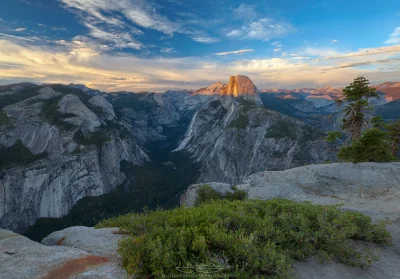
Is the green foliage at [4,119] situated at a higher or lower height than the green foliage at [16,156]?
higher

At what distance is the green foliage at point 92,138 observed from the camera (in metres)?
178

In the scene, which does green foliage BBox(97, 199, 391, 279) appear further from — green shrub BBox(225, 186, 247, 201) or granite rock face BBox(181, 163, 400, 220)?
green shrub BBox(225, 186, 247, 201)

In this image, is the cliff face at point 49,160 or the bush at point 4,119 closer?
the cliff face at point 49,160

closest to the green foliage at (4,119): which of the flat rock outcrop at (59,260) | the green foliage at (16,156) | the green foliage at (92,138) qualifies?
the green foliage at (16,156)

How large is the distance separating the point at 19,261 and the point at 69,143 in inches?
7332

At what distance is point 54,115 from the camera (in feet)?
579

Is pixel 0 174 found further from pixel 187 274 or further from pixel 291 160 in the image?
pixel 291 160

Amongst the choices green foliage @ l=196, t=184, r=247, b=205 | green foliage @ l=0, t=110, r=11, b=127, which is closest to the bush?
green foliage @ l=0, t=110, r=11, b=127

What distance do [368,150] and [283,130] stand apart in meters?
166

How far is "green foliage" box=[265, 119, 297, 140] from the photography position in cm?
18091

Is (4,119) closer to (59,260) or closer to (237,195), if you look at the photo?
(237,195)

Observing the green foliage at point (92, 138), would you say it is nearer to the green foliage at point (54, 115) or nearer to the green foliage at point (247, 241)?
the green foliage at point (54, 115)

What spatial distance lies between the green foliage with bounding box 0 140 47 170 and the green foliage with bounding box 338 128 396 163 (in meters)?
179

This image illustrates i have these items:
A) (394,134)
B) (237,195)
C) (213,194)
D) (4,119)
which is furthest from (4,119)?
(394,134)
